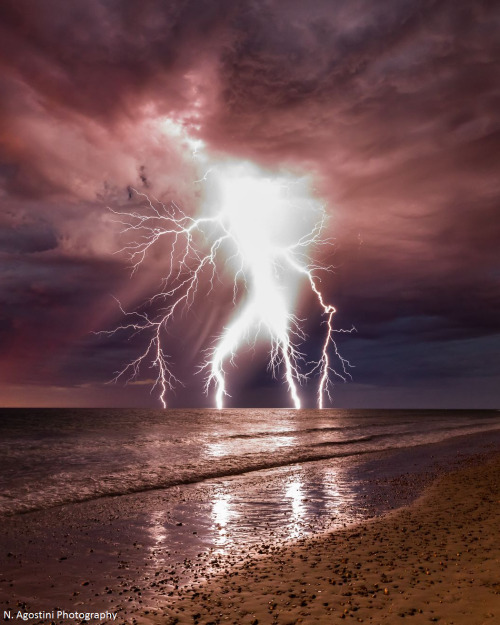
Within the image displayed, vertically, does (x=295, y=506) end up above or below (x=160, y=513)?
above

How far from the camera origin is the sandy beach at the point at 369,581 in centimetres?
491

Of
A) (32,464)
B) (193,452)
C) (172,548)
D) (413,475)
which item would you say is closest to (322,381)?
(193,452)

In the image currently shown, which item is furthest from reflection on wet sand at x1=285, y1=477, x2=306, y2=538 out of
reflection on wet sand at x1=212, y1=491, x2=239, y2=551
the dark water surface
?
reflection on wet sand at x1=212, y1=491, x2=239, y2=551

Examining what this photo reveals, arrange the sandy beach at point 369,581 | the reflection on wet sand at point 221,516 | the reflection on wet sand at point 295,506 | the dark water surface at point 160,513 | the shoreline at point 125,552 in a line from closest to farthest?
the sandy beach at point 369,581 < the shoreline at point 125,552 < the dark water surface at point 160,513 < the reflection on wet sand at point 221,516 < the reflection on wet sand at point 295,506

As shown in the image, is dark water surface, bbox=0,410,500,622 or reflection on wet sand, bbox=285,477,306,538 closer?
dark water surface, bbox=0,410,500,622

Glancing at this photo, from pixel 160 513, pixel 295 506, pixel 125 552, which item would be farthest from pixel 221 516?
pixel 125 552

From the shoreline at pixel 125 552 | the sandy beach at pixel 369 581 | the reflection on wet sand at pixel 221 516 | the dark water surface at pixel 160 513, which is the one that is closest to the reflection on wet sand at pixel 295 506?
the dark water surface at pixel 160 513

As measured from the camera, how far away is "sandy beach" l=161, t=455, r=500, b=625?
4.91 m

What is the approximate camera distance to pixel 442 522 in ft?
28.9

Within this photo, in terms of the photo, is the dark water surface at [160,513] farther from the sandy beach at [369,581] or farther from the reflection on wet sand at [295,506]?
the sandy beach at [369,581]

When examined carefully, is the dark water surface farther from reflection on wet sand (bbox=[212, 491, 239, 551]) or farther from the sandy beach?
the sandy beach

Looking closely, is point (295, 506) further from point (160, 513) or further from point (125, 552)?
point (125, 552)

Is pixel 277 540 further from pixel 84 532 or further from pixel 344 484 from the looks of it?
pixel 344 484

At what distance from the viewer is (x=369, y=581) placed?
5.79m
